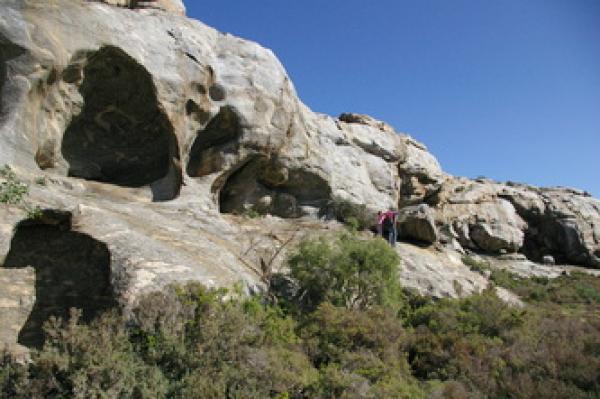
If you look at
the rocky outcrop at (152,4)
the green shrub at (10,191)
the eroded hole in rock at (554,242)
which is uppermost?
the rocky outcrop at (152,4)

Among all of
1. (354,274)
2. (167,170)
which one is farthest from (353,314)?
(167,170)

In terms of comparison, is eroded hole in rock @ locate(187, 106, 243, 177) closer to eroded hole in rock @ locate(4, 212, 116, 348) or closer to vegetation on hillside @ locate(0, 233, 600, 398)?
vegetation on hillside @ locate(0, 233, 600, 398)

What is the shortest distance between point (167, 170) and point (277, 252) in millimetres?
5533

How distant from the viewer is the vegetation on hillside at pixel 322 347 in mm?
6227

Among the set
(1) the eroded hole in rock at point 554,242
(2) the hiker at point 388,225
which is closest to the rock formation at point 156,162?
(2) the hiker at point 388,225

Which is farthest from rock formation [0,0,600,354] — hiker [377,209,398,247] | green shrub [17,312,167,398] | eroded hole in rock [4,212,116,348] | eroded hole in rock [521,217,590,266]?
eroded hole in rock [521,217,590,266]

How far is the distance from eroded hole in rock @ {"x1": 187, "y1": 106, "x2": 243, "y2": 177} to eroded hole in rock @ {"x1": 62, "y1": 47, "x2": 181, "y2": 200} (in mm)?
1223

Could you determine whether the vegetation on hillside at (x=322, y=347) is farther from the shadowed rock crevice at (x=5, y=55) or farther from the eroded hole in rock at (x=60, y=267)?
the shadowed rock crevice at (x=5, y=55)

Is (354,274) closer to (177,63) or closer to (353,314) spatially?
(353,314)

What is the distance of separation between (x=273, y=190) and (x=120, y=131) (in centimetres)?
711

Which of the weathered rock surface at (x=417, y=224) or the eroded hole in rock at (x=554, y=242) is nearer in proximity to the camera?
the weathered rock surface at (x=417, y=224)

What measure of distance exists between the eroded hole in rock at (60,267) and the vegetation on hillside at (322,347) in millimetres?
568

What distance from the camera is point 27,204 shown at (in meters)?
9.52

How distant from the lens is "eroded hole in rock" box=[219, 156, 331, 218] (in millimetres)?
19344
